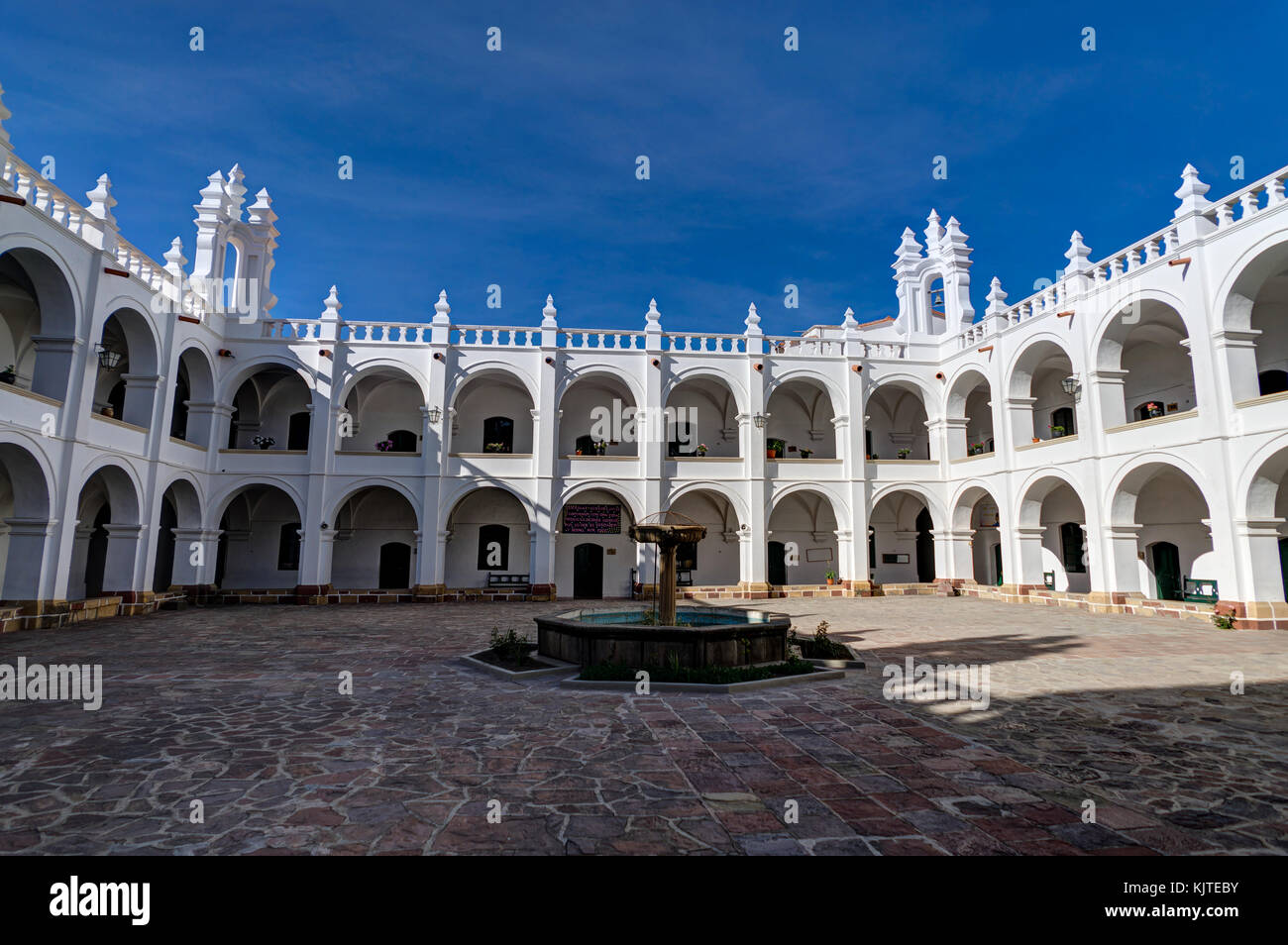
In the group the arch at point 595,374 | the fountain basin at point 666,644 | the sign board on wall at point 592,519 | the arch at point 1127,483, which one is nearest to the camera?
the fountain basin at point 666,644

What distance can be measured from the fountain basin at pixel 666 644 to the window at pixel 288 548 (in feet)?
58.5

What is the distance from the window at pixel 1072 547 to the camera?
22531 millimetres

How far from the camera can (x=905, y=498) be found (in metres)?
26.5

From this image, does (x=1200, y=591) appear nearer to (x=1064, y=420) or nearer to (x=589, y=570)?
(x=1064, y=420)

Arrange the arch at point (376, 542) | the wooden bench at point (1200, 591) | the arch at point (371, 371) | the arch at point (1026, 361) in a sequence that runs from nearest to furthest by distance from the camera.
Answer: the wooden bench at point (1200, 591)
the arch at point (1026, 361)
the arch at point (371, 371)
the arch at point (376, 542)

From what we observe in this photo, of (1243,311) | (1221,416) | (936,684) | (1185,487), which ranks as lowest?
(936,684)

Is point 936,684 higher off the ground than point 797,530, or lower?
lower

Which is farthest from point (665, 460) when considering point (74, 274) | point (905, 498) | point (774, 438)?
point (74, 274)

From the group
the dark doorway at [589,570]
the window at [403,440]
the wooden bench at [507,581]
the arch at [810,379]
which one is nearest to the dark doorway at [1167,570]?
the arch at [810,379]

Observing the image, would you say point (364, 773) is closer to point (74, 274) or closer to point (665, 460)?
point (74, 274)

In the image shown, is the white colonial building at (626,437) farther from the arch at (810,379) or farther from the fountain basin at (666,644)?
the fountain basin at (666,644)

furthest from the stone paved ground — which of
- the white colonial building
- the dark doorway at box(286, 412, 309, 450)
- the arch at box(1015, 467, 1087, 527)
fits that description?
the dark doorway at box(286, 412, 309, 450)

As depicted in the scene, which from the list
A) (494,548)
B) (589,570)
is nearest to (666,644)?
(589,570)
